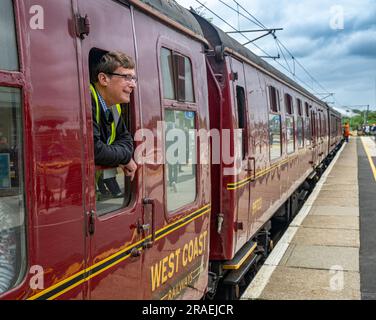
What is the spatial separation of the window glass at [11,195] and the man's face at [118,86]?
2.30ft

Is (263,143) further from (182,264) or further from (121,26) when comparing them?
(121,26)

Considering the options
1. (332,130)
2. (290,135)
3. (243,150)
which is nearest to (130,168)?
(243,150)

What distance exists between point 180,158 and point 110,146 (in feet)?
4.19


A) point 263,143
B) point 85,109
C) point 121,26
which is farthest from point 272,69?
point 85,109

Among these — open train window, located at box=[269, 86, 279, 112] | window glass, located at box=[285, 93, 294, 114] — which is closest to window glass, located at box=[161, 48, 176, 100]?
open train window, located at box=[269, 86, 279, 112]

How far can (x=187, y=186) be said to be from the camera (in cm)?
399

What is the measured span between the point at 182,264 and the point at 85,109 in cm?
183

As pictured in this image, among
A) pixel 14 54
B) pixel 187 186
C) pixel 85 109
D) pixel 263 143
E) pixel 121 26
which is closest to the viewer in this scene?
pixel 14 54

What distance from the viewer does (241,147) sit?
544 centimetres

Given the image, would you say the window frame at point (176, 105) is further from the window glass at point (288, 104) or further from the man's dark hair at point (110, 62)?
the window glass at point (288, 104)

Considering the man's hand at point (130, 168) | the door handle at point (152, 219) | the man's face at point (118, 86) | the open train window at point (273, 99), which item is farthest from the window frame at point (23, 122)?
the open train window at point (273, 99)

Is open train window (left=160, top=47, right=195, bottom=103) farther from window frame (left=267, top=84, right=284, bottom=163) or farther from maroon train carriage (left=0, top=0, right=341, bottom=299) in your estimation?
window frame (left=267, top=84, right=284, bottom=163)

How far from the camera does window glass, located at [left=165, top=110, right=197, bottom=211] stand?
3.59 metres

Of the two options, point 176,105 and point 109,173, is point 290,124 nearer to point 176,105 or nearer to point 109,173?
point 176,105
